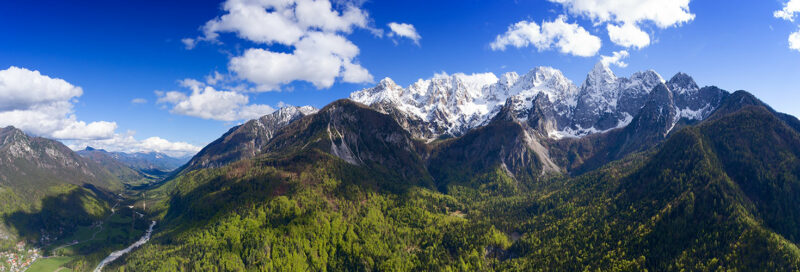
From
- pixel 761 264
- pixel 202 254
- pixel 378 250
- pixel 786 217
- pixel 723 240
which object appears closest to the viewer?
pixel 761 264

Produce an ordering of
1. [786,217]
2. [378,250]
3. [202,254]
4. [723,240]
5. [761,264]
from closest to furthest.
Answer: [761,264], [723,240], [786,217], [202,254], [378,250]

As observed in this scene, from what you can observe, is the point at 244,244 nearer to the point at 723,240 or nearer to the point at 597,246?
the point at 597,246

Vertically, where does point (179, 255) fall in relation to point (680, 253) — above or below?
below

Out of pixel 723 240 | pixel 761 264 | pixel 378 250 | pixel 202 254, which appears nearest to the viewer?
pixel 761 264

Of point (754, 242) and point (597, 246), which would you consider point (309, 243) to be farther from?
point (754, 242)

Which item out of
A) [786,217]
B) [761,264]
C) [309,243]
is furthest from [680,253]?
[309,243]

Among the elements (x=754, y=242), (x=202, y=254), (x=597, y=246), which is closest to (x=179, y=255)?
(x=202, y=254)

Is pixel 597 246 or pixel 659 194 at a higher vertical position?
pixel 659 194

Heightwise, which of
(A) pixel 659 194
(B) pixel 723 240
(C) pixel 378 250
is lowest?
(C) pixel 378 250

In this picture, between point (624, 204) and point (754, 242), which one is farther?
point (624, 204)
